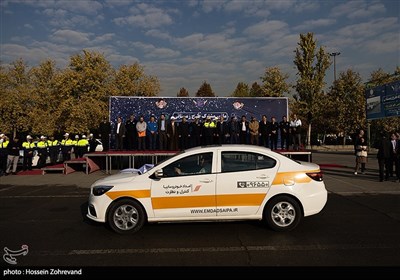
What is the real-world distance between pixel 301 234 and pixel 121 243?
10.6ft

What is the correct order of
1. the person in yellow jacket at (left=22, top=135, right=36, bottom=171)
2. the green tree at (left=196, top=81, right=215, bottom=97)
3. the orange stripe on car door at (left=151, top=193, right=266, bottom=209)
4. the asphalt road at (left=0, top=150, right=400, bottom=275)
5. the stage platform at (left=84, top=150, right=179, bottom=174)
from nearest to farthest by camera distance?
the asphalt road at (left=0, top=150, right=400, bottom=275) < the orange stripe on car door at (left=151, top=193, right=266, bottom=209) < the stage platform at (left=84, top=150, right=179, bottom=174) < the person in yellow jacket at (left=22, top=135, right=36, bottom=171) < the green tree at (left=196, top=81, right=215, bottom=97)

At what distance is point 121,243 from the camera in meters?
5.50

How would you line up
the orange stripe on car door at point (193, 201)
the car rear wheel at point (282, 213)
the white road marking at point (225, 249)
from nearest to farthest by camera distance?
the white road marking at point (225, 249), the orange stripe on car door at point (193, 201), the car rear wheel at point (282, 213)

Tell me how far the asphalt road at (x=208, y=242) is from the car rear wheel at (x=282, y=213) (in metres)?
0.16

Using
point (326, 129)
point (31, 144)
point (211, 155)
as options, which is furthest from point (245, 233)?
point (326, 129)

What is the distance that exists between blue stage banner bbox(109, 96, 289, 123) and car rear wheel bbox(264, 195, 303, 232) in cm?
1293

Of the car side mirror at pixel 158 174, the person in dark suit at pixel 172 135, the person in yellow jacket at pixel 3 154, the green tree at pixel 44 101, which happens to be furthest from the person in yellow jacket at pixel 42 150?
the green tree at pixel 44 101

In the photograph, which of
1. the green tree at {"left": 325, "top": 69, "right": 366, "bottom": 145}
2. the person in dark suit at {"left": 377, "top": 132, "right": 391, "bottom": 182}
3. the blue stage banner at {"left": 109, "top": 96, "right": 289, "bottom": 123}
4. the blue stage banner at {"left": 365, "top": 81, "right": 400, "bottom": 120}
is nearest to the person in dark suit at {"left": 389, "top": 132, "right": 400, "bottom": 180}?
the person in dark suit at {"left": 377, "top": 132, "right": 391, "bottom": 182}

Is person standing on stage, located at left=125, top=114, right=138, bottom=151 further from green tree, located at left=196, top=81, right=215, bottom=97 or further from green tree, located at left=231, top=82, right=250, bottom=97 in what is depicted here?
green tree, located at left=196, top=81, right=215, bottom=97

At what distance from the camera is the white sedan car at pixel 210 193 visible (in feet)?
19.1

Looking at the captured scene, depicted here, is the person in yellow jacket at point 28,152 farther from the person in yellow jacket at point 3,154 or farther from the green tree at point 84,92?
the green tree at point 84,92

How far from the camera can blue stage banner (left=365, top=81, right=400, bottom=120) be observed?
62.0 feet

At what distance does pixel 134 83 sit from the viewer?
43.0 meters

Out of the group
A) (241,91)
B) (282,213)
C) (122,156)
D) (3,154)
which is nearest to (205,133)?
(122,156)
